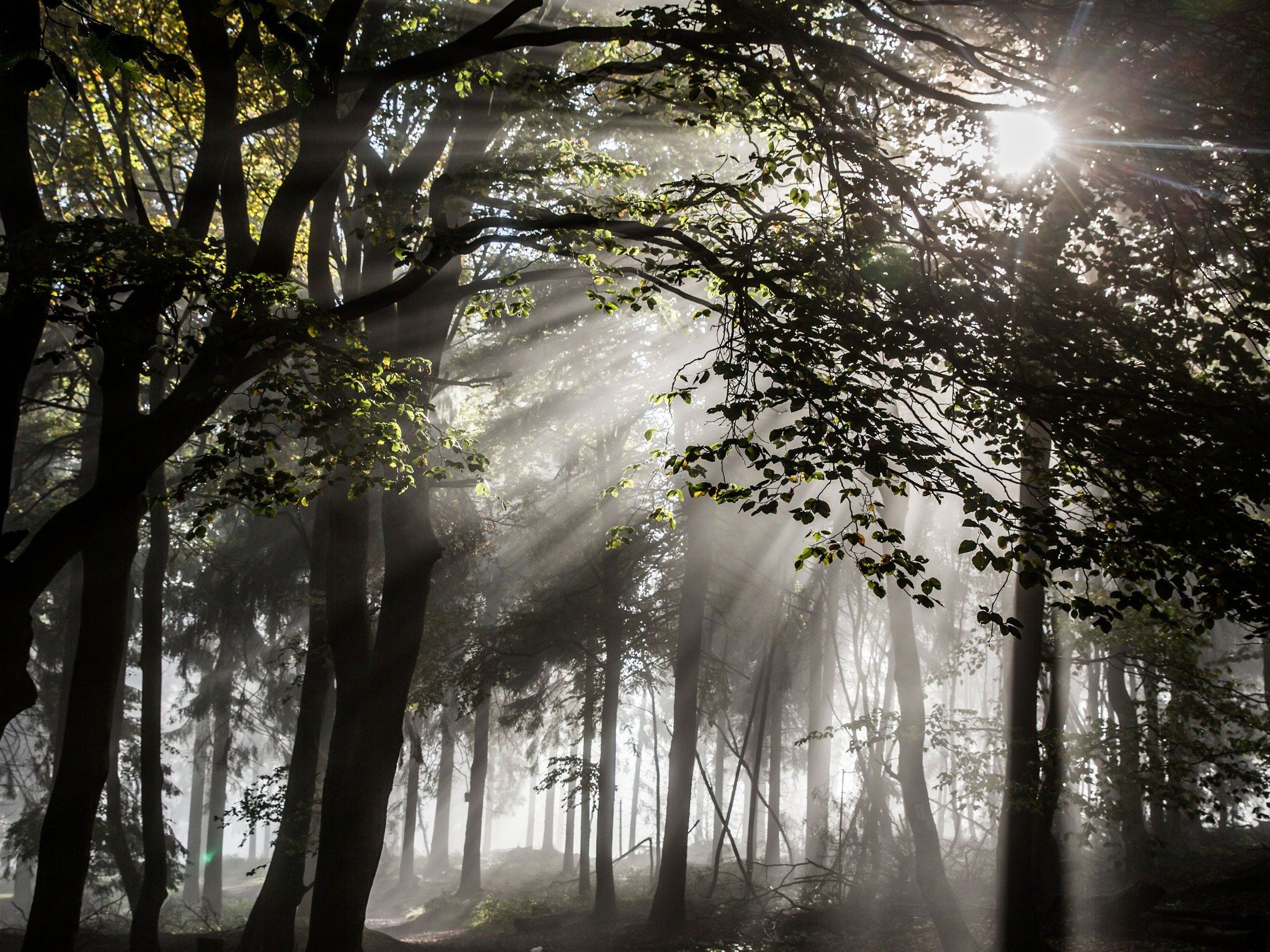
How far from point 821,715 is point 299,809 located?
18396 mm

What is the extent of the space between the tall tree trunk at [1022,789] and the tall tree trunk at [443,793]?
1066 centimetres

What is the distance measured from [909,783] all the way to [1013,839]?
3.37 m

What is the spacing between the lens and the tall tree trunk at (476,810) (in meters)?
25.4

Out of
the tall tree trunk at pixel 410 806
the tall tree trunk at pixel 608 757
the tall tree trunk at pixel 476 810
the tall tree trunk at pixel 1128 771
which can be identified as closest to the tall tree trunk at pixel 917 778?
the tall tree trunk at pixel 1128 771

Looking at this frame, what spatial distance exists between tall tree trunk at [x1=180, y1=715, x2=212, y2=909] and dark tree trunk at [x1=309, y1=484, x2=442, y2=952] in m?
21.4

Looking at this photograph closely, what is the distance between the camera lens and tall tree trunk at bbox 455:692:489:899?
25406 mm

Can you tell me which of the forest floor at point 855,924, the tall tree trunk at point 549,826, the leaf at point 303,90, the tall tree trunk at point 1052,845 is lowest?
the tall tree trunk at point 549,826

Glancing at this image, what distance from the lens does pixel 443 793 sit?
3269 centimetres

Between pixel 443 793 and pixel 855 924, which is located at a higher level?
pixel 443 793

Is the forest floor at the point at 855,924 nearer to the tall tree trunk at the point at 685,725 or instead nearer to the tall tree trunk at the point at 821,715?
the tall tree trunk at the point at 685,725

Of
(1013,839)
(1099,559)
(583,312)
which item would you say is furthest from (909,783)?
(1099,559)

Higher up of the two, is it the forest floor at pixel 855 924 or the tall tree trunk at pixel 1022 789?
the tall tree trunk at pixel 1022 789

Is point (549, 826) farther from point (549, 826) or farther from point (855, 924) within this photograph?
point (855, 924)

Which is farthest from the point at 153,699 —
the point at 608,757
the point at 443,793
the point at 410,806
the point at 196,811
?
the point at 196,811
